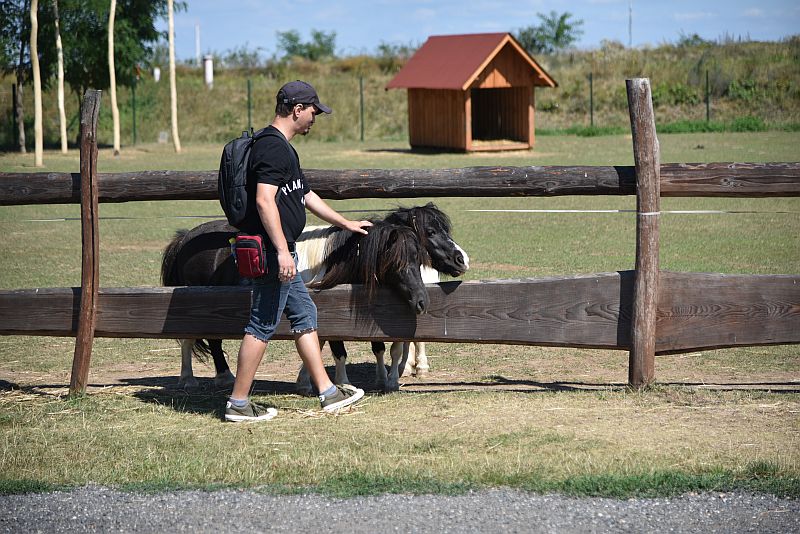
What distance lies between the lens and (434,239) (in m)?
6.89

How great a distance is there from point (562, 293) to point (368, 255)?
1415 mm

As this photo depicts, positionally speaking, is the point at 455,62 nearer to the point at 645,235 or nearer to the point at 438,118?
the point at 438,118

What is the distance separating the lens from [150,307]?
7.02 meters

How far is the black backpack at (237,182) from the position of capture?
5.94 meters

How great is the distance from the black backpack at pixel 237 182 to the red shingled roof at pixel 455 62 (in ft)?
84.7

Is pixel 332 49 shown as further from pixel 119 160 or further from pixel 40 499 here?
pixel 40 499

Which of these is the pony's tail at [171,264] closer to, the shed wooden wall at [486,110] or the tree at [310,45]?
the shed wooden wall at [486,110]

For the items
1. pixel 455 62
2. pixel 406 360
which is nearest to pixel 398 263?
pixel 406 360

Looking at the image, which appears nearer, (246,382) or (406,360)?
(246,382)

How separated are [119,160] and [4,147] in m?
9.99

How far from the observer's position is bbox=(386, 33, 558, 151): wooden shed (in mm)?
32312

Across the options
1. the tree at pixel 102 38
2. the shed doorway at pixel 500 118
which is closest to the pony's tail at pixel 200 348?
the shed doorway at pixel 500 118

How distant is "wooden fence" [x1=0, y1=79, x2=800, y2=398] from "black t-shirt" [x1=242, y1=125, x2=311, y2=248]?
892 millimetres

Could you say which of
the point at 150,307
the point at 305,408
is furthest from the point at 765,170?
the point at 150,307
